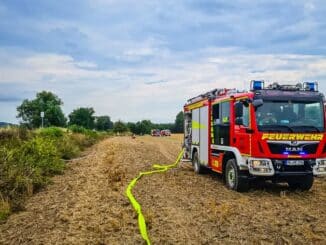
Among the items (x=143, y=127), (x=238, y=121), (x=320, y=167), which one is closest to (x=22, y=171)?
(x=238, y=121)

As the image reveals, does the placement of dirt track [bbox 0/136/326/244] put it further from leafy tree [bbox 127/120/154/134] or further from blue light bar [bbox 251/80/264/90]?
leafy tree [bbox 127/120/154/134]

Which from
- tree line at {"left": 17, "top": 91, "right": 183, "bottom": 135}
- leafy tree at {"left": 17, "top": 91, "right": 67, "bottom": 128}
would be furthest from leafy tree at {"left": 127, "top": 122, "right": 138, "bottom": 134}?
leafy tree at {"left": 17, "top": 91, "right": 67, "bottom": 128}

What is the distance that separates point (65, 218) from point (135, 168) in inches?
359

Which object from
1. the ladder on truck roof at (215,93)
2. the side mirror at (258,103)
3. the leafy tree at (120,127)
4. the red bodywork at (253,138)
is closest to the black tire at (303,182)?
the red bodywork at (253,138)

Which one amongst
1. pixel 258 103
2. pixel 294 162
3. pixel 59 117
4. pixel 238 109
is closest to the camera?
pixel 258 103

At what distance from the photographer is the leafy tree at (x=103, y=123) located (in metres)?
128

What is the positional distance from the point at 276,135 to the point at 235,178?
1.76 metres

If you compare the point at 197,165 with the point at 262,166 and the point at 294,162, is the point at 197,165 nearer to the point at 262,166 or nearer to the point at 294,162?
the point at 262,166

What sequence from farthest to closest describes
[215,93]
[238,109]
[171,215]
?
[215,93] < [238,109] < [171,215]

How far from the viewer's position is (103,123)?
132m

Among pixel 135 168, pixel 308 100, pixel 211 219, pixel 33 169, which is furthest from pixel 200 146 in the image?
pixel 211 219

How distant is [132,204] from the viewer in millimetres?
9273

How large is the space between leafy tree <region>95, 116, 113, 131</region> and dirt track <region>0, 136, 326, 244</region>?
117 m

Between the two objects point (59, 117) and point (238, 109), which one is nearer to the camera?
point (238, 109)
